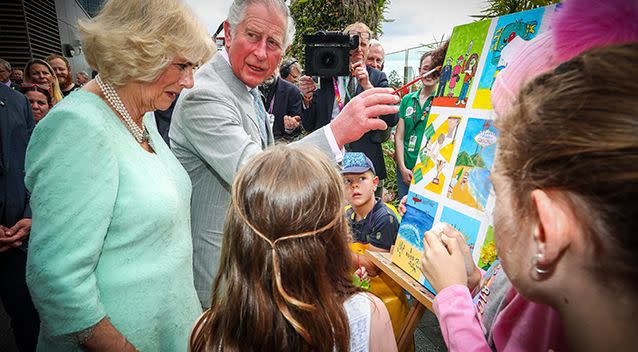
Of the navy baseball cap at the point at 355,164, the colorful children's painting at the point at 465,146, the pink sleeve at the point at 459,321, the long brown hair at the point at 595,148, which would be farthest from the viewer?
the navy baseball cap at the point at 355,164

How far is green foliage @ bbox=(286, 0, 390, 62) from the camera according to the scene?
20.3ft

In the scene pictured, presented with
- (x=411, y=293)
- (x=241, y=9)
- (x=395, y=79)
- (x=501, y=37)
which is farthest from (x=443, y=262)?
(x=395, y=79)

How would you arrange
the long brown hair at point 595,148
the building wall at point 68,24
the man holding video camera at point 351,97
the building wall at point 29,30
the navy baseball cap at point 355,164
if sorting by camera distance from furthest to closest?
1. the building wall at point 68,24
2. the building wall at point 29,30
3. the man holding video camera at point 351,97
4. the navy baseball cap at point 355,164
5. the long brown hair at point 595,148

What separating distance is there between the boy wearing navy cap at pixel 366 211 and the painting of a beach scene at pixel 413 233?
1.59 ft

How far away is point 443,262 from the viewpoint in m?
0.95

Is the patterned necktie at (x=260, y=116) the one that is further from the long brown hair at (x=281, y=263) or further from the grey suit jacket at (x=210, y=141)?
the long brown hair at (x=281, y=263)

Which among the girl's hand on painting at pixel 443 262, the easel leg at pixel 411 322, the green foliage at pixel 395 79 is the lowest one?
the easel leg at pixel 411 322

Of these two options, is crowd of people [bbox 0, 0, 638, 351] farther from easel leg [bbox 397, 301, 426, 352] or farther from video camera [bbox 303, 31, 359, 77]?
video camera [bbox 303, 31, 359, 77]

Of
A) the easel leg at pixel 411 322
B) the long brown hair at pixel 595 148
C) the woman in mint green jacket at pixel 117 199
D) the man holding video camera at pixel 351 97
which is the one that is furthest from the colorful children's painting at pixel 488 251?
the man holding video camera at pixel 351 97

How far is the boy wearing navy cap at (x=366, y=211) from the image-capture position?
2.10 m

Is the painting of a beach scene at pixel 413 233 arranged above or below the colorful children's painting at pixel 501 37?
below

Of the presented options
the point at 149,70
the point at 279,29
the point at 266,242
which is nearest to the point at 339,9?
the point at 279,29

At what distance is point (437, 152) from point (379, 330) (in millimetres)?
789

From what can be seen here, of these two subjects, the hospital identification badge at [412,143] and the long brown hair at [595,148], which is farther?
the hospital identification badge at [412,143]
